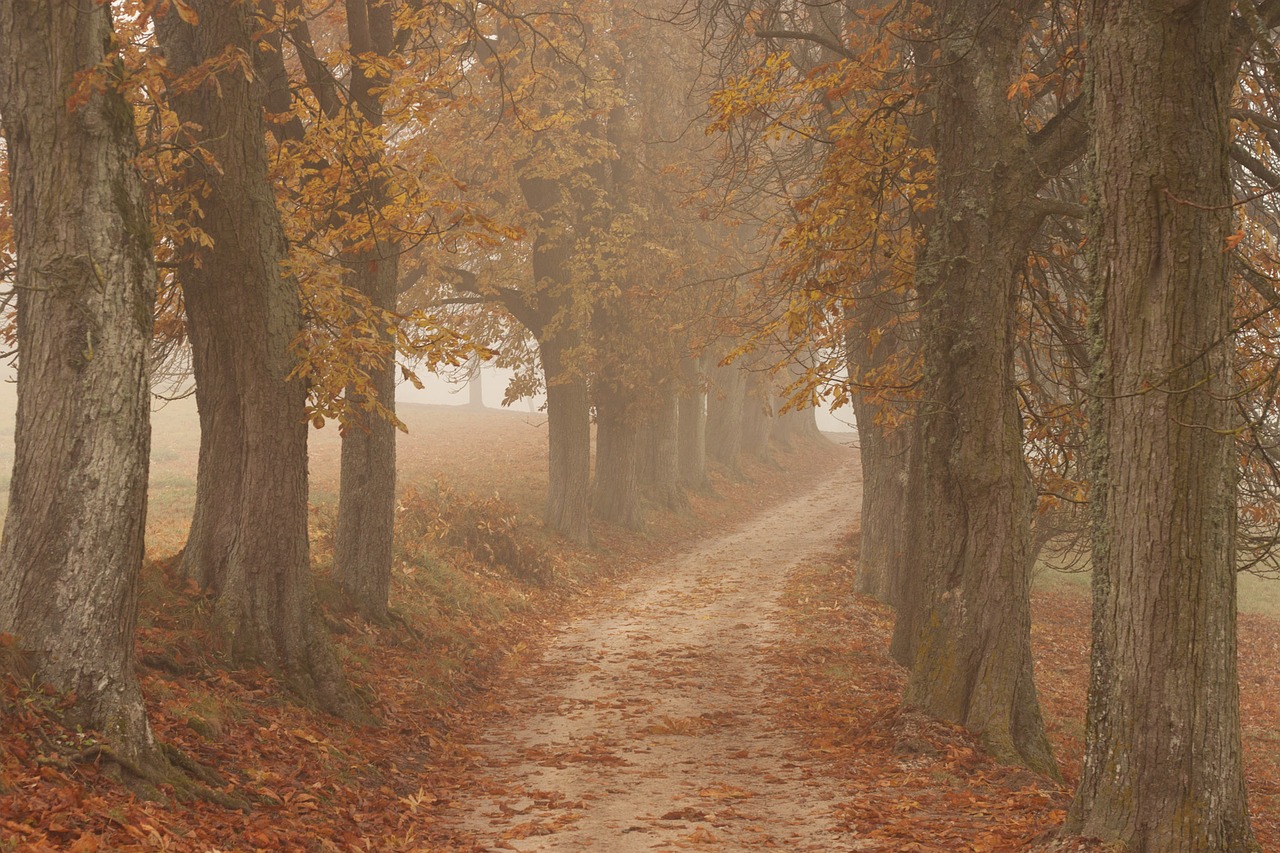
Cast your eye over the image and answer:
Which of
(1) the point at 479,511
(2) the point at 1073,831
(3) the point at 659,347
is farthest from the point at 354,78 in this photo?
(3) the point at 659,347

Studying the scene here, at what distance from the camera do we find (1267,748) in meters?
13.9

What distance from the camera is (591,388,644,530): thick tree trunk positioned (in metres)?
22.1

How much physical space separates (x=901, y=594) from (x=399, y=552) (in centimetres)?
693

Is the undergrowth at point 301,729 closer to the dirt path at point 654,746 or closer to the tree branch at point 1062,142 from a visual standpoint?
the dirt path at point 654,746

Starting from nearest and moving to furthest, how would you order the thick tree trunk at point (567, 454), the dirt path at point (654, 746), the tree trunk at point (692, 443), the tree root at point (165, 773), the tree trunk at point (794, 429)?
the tree root at point (165, 773) < the dirt path at point (654, 746) < the thick tree trunk at point (567, 454) < the tree trunk at point (692, 443) < the tree trunk at point (794, 429)

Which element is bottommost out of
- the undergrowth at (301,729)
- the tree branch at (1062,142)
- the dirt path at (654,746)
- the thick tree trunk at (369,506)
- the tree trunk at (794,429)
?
the dirt path at (654,746)

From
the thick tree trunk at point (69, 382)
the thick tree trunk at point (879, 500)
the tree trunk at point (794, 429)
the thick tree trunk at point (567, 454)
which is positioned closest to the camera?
the thick tree trunk at point (69, 382)

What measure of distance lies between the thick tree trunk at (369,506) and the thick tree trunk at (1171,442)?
7.82 meters

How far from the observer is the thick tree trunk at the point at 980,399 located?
340 inches

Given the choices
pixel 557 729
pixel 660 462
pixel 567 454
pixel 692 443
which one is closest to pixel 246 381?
pixel 557 729

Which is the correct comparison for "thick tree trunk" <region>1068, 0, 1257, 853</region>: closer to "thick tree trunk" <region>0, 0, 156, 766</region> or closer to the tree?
the tree

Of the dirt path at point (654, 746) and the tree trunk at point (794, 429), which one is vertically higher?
the tree trunk at point (794, 429)

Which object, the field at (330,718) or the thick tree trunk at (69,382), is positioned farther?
the thick tree trunk at (69,382)

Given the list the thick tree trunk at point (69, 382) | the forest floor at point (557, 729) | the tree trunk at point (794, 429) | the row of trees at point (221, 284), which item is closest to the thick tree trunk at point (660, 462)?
the forest floor at point (557, 729)
